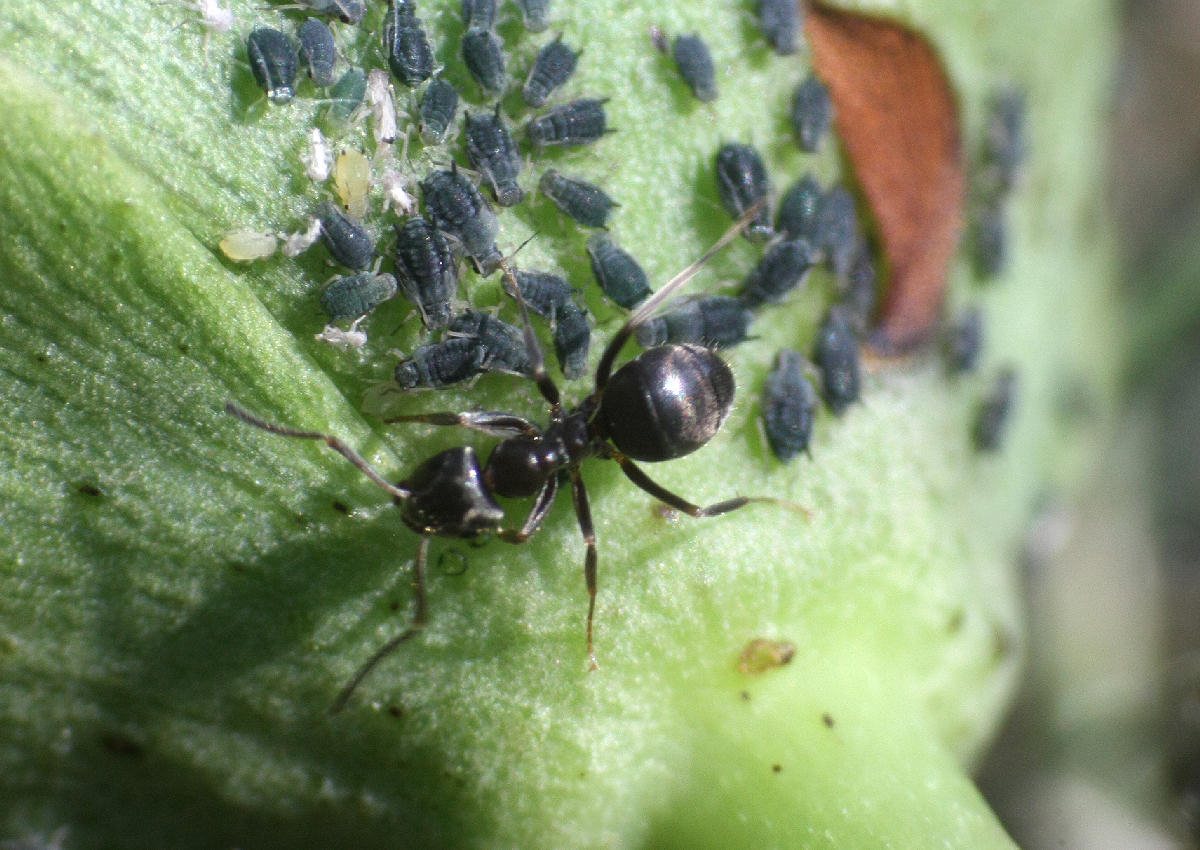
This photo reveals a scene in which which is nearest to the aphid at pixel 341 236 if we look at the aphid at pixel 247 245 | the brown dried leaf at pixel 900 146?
the aphid at pixel 247 245

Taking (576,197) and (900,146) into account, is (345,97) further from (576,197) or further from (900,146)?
(900,146)

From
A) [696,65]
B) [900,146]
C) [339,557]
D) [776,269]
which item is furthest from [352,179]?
[900,146]

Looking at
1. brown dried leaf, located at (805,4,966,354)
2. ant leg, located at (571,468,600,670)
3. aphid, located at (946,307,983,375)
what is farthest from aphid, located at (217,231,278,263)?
aphid, located at (946,307,983,375)

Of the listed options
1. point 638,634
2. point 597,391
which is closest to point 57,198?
point 597,391

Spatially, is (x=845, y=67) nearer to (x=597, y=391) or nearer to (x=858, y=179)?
(x=858, y=179)

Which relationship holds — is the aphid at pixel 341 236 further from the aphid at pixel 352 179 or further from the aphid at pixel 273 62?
the aphid at pixel 273 62

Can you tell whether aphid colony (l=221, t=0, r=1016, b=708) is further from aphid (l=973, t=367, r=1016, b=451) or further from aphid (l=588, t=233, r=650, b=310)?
aphid (l=973, t=367, r=1016, b=451)
